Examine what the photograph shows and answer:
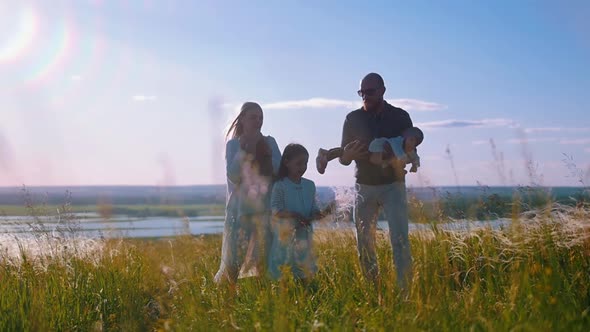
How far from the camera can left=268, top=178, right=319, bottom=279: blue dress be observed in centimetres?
590

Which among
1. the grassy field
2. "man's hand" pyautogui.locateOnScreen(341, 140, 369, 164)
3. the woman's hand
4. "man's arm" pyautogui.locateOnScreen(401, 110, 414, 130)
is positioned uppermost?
"man's arm" pyautogui.locateOnScreen(401, 110, 414, 130)

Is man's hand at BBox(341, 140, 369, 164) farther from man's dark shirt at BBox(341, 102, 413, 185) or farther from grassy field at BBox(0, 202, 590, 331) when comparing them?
grassy field at BBox(0, 202, 590, 331)

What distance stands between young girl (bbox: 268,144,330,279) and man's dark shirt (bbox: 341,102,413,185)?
0.62 meters

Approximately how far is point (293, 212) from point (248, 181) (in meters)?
0.66

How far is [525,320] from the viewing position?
4016 mm

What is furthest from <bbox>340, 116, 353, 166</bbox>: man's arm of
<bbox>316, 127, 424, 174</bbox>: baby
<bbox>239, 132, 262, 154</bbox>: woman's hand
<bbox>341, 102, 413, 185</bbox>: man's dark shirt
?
<bbox>239, 132, 262, 154</bbox>: woman's hand

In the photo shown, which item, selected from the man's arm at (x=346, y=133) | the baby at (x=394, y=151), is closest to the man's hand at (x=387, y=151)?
the baby at (x=394, y=151)

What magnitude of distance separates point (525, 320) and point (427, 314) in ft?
1.84

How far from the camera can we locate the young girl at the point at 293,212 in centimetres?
592

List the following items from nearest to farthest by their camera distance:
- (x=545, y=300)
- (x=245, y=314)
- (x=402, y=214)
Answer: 1. (x=545, y=300)
2. (x=245, y=314)
3. (x=402, y=214)

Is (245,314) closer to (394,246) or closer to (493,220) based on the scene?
(394,246)

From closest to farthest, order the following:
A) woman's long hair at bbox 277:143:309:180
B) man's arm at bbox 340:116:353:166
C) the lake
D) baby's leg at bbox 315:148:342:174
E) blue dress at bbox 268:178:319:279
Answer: blue dress at bbox 268:178:319:279, woman's long hair at bbox 277:143:309:180, baby's leg at bbox 315:148:342:174, the lake, man's arm at bbox 340:116:353:166

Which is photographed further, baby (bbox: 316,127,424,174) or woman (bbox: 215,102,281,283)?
woman (bbox: 215,102,281,283)

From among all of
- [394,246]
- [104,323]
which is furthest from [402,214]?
[104,323]
